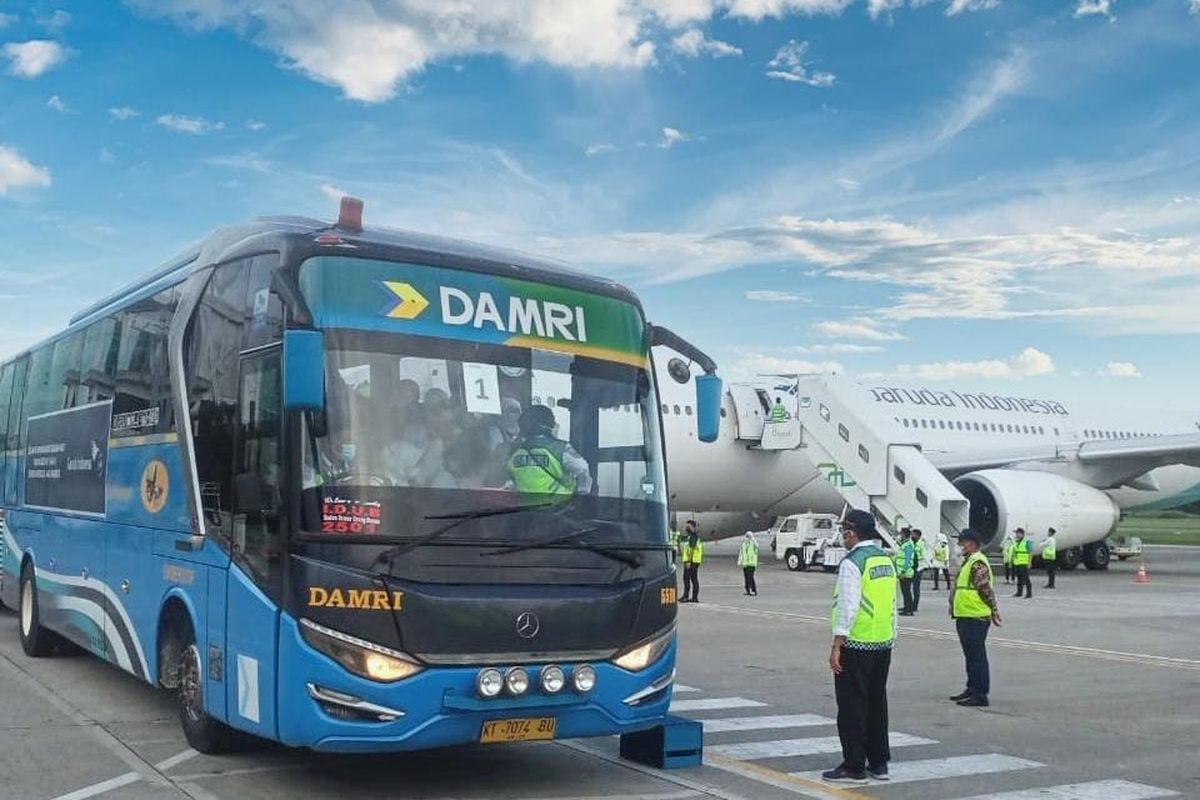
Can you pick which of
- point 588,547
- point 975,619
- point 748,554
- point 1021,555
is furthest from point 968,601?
point 1021,555

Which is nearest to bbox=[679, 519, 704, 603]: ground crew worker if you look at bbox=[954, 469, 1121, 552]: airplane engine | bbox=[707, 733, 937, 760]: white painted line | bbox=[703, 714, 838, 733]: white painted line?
bbox=[954, 469, 1121, 552]: airplane engine

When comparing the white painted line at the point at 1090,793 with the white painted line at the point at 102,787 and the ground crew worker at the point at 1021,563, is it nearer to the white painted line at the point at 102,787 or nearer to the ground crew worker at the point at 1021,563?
the white painted line at the point at 102,787

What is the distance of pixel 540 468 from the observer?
291 inches

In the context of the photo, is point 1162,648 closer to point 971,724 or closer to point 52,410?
point 971,724

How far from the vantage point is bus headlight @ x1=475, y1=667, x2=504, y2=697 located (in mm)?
6703

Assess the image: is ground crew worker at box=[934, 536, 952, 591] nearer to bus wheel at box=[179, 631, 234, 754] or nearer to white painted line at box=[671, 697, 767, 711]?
white painted line at box=[671, 697, 767, 711]

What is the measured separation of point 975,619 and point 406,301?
21.2ft

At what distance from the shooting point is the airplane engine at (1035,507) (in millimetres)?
27188

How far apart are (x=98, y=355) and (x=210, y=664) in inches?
175

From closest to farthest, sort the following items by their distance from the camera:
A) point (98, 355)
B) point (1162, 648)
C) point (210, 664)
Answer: point (210, 664)
point (98, 355)
point (1162, 648)

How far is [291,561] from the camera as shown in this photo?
22.1 feet

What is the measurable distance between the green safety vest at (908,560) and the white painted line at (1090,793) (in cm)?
1181

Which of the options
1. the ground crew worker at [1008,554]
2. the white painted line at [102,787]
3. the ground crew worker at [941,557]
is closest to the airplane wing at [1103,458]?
the ground crew worker at [1008,554]

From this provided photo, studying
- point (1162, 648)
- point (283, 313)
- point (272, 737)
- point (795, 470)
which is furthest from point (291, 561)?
point (795, 470)
